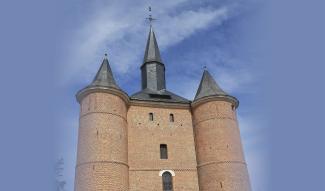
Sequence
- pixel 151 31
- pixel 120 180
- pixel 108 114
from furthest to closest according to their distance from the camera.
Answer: pixel 151 31 < pixel 108 114 < pixel 120 180

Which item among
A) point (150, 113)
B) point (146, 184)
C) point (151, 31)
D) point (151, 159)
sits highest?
point (151, 31)

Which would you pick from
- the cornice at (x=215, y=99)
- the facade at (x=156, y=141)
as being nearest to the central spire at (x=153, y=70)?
the facade at (x=156, y=141)

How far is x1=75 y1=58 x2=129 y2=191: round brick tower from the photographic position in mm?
19503

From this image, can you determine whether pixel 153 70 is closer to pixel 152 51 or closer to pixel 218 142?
pixel 152 51

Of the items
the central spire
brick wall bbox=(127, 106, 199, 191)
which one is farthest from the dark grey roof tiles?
brick wall bbox=(127, 106, 199, 191)

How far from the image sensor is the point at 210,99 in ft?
79.7

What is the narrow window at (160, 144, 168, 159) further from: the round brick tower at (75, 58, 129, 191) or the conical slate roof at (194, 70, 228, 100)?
the conical slate roof at (194, 70, 228, 100)

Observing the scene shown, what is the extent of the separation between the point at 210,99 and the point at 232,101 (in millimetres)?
1909

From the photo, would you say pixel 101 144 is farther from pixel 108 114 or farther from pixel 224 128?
pixel 224 128

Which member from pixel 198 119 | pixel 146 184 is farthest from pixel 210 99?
pixel 146 184

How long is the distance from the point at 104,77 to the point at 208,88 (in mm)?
8227

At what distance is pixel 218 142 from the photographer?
75.0 feet

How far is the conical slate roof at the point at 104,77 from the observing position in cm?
2227

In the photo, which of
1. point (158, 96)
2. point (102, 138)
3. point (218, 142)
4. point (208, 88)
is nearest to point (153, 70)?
point (158, 96)
